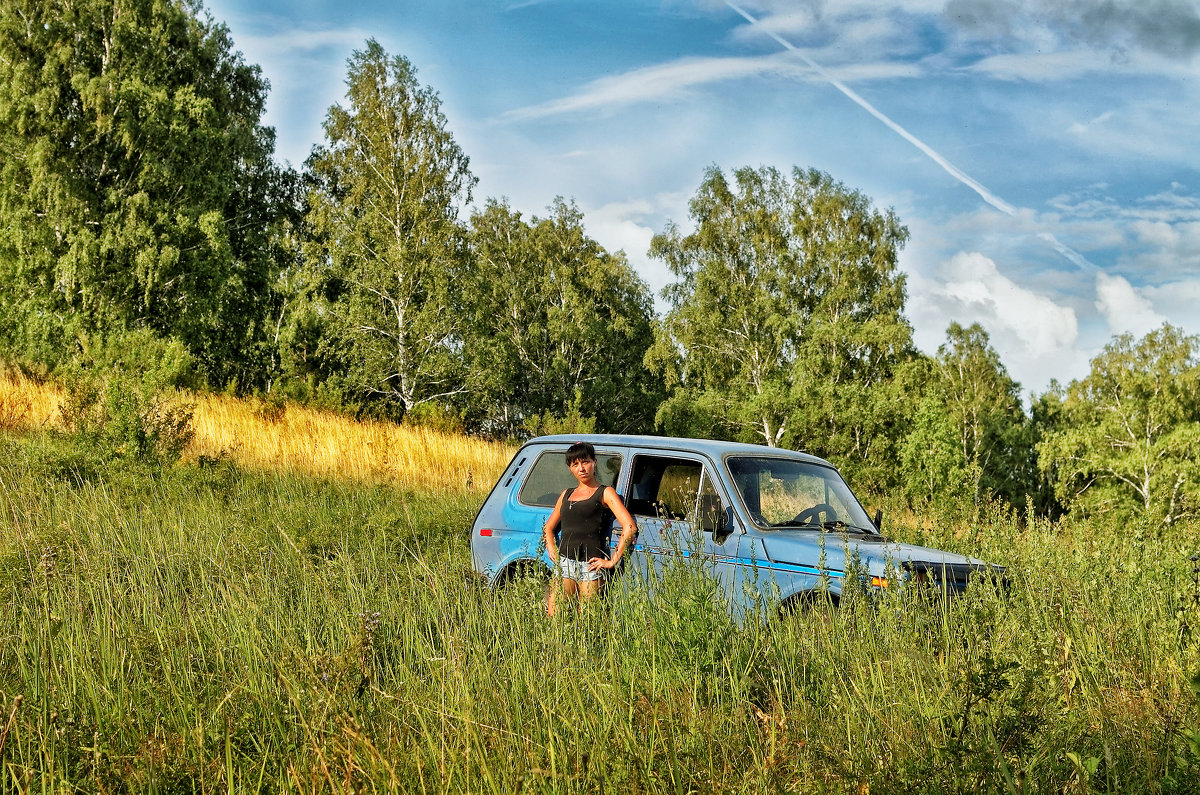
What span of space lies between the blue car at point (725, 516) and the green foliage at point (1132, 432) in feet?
147

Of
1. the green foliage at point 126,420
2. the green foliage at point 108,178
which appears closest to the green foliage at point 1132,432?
the green foliage at point 108,178

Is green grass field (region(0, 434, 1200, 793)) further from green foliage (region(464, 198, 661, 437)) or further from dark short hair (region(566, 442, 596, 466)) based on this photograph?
green foliage (region(464, 198, 661, 437))

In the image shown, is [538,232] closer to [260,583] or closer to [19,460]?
[19,460]

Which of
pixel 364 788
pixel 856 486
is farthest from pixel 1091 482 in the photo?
pixel 364 788

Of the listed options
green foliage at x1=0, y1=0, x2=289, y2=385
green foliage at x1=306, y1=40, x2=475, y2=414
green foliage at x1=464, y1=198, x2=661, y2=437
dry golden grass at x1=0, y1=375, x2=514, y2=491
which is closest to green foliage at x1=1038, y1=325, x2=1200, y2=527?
Result: green foliage at x1=464, y1=198, x2=661, y2=437

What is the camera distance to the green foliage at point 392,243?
106 ft

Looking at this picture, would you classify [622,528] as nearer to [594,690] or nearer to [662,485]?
[662,485]

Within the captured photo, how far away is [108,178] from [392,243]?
934cm

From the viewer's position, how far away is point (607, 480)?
23.1ft

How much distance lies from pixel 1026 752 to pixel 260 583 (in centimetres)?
464

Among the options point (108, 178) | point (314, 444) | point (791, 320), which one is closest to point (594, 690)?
point (314, 444)

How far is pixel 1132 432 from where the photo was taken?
168 feet

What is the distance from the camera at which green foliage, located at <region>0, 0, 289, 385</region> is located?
28.7 meters

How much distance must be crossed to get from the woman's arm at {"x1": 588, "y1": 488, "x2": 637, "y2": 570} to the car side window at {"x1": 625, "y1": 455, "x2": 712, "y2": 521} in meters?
0.29
